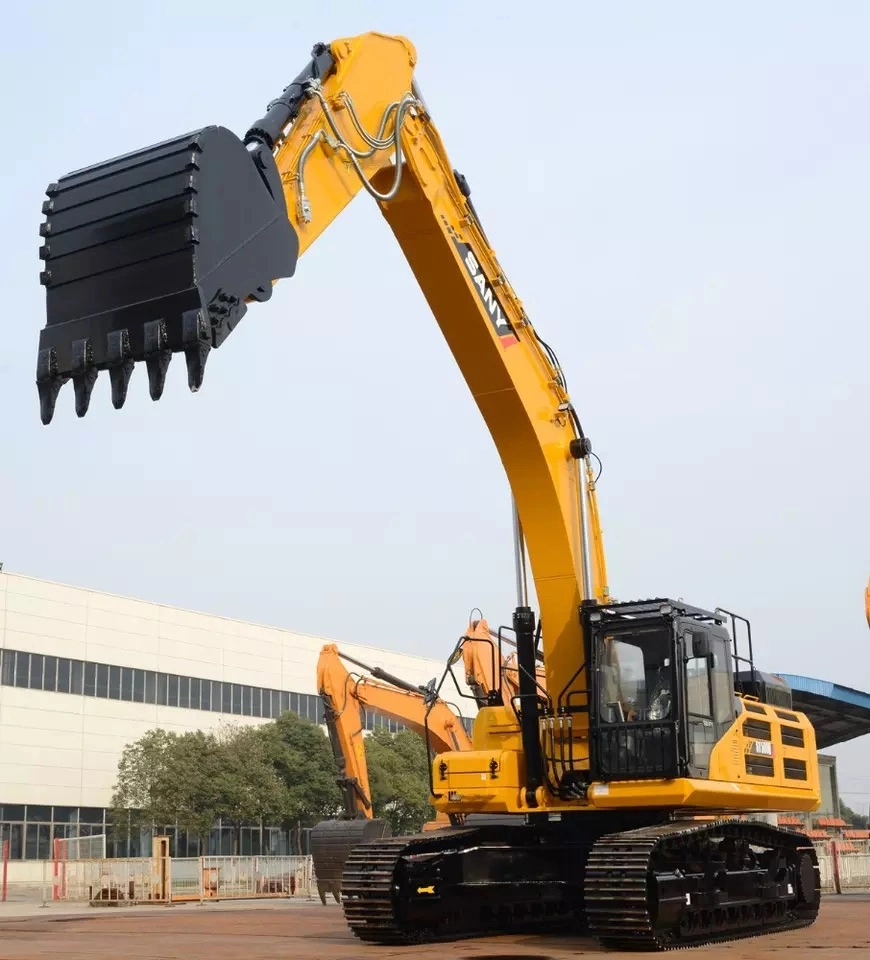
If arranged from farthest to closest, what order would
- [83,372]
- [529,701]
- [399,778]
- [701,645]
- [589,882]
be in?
[399,778] → [529,701] → [701,645] → [589,882] → [83,372]

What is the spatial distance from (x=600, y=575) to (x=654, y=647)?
1494 mm

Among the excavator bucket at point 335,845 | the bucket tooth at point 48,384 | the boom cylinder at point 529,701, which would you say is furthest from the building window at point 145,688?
the bucket tooth at point 48,384

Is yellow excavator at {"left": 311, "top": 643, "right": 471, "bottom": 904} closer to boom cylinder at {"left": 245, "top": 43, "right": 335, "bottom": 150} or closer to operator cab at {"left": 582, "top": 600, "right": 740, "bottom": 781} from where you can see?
operator cab at {"left": 582, "top": 600, "right": 740, "bottom": 781}

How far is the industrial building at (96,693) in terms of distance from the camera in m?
43.6

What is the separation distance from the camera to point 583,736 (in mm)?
12820

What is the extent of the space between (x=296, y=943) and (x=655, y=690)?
424 centimetres

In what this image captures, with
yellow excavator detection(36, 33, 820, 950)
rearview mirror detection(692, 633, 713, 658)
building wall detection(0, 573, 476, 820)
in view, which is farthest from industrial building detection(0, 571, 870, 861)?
rearview mirror detection(692, 633, 713, 658)

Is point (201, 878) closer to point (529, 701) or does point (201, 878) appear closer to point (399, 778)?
point (529, 701)

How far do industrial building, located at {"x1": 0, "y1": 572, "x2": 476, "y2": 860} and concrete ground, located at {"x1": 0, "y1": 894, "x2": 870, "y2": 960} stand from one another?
90.0 ft

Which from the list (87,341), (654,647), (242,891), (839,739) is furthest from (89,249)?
(839,739)

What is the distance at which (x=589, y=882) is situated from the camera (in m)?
11.1

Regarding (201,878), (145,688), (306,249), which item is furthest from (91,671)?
(306,249)

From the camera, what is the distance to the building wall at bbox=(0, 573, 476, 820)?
4369 centimetres

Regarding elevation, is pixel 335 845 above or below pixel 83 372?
below
